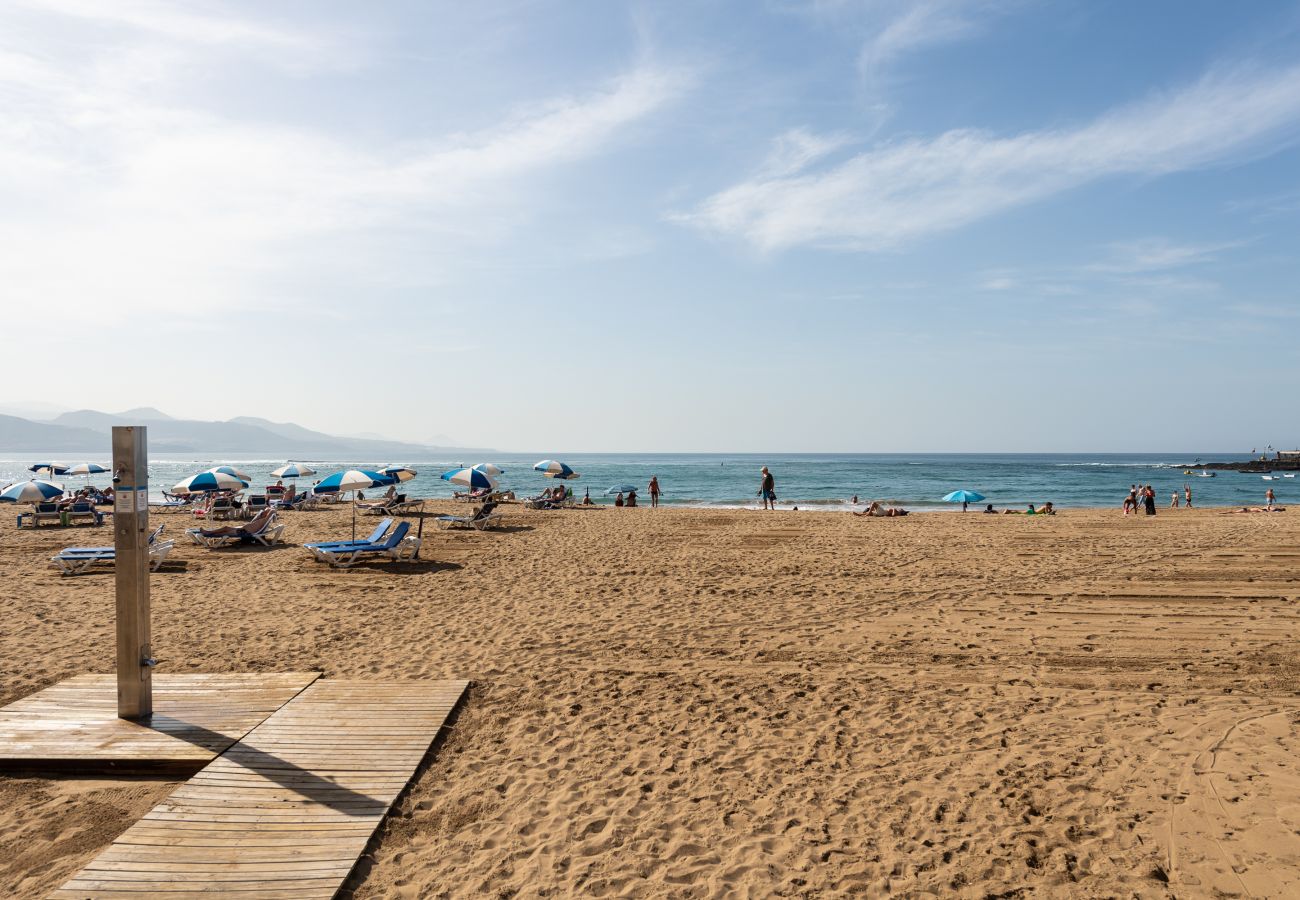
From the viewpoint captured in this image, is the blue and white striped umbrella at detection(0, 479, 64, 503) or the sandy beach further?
the blue and white striped umbrella at detection(0, 479, 64, 503)

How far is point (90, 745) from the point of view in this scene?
15.8ft

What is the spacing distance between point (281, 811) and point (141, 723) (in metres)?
1.97

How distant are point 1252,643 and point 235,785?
31.2ft

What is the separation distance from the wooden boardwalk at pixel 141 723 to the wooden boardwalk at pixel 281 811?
0.26 meters

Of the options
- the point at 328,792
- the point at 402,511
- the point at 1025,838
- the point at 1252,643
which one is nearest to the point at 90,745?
the point at 328,792

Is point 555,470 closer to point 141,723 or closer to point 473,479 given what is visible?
point 473,479

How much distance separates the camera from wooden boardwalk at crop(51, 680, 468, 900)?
346 centimetres

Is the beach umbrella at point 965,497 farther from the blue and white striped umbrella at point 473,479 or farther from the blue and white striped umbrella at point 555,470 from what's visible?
the blue and white striped umbrella at point 473,479

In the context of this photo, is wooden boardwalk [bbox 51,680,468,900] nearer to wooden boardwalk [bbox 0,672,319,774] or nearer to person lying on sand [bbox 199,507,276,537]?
wooden boardwalk [bbox 0,672,319,774]

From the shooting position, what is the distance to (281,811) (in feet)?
13.4

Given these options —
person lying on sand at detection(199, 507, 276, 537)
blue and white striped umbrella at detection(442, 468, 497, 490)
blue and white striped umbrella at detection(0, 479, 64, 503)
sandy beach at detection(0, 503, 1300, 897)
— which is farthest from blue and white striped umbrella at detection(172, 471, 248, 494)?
blue and white striped umbrella at detection(0, 479, 64, 503)

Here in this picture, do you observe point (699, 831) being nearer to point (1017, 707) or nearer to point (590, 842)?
point (590, 842)

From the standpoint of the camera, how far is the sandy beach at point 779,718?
12.4ft

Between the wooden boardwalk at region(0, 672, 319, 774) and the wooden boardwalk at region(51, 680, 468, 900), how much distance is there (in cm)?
26
